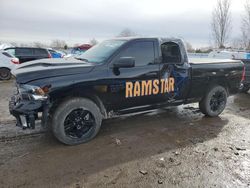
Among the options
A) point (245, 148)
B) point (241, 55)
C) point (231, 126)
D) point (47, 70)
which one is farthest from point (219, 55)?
point (47, 70)

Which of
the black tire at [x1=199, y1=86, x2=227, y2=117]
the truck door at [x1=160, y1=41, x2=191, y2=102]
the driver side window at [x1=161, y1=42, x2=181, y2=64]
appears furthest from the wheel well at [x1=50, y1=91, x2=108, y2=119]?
the black tire at [x1=199, y1=86, x2=227, y2=117]

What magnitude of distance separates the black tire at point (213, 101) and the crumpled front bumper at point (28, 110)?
12.5ft

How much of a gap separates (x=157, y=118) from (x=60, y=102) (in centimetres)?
266

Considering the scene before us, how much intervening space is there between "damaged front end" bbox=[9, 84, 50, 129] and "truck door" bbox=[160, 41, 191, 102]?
2346 mm

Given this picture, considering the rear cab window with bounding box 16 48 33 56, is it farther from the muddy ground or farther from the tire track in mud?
the tire track in mud

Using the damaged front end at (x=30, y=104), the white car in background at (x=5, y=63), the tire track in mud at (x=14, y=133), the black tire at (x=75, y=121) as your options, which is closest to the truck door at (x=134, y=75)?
the black tire at (x=75, y=121)

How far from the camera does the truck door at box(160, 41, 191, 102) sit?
511 centimetres

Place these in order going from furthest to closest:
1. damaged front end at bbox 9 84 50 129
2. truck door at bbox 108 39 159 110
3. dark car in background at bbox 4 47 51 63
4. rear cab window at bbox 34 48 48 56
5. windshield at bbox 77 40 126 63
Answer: rear cab window at bbox 34 48 48 56
dark car in background at bbox 4 47 51 63
windshield at bbox 77 40 126 63
truck door at bbox 108 39 159 110
damaged front end at bbox 9 84 50 129

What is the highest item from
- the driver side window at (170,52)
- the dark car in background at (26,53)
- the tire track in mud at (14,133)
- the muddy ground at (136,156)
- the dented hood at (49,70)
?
the dark car in background at (26,53)

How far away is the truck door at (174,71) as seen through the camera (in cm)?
511

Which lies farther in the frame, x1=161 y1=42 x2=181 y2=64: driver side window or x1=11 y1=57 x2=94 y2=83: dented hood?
x1=161 y1=42 x2=181 y2=64: driver side window

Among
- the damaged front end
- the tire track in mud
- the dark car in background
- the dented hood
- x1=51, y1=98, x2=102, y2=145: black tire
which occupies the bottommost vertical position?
the tire track in mud

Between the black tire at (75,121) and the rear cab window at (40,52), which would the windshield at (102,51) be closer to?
the black tire at (75,121)

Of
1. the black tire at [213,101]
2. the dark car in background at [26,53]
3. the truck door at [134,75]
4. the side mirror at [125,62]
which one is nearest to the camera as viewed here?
the side mirror at [125,62]
